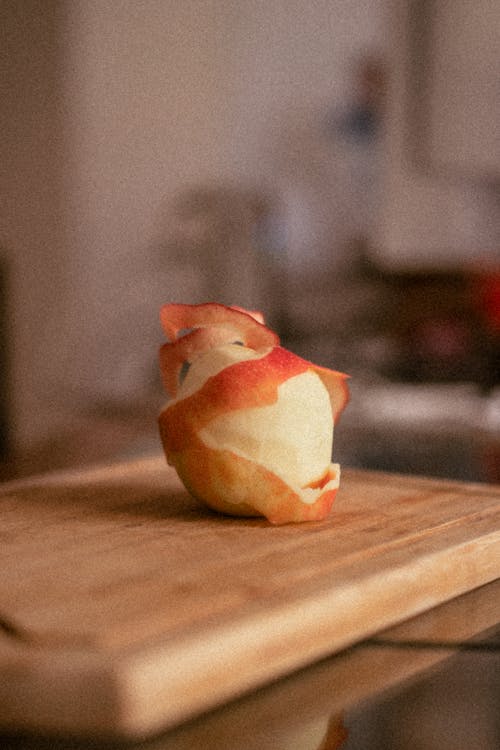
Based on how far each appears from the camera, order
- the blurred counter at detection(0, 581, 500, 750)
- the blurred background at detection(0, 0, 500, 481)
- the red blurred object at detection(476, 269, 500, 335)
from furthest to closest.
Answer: the blurred background at detection(0, 0, 500, 481)
the red blurred object at detection(476, 269, 500, 335)
the blurred counter at detection(0, 581, 500, 750)

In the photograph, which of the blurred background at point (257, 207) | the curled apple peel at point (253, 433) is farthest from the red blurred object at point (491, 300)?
the curled apple peel at point (253, 433)

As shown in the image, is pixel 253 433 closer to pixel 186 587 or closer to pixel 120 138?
pixel 186 587

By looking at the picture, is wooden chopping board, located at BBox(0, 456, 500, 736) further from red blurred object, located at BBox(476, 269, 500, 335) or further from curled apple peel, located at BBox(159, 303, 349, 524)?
red blurred object, located at BBox(476, 269, 500, 335)

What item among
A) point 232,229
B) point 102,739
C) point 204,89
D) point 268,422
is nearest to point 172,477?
point 268,422

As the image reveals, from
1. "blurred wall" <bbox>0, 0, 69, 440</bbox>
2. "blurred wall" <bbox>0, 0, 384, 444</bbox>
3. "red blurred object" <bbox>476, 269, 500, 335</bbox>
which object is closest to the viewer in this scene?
"red blurred object" <bbox>476, 269, 500, 335</bbox>

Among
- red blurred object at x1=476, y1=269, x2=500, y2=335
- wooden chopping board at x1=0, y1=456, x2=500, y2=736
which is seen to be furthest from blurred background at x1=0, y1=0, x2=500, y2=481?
wooden chopping board at x1=0, y1=456, x2=500, y2=736

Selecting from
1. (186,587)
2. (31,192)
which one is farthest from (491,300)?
(31,192)

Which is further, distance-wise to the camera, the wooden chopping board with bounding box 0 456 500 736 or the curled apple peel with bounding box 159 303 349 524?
the curled apple peel with bounding box 159 303 349 524

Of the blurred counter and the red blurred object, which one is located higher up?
the blurred counter
